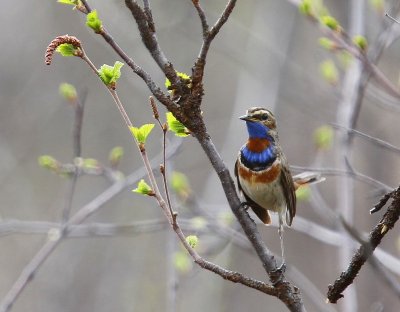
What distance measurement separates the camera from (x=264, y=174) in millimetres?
4180

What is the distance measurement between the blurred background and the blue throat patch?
260 centimetres

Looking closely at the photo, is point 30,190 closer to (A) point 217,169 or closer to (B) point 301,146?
(B) point 301,146

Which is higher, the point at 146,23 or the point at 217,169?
the point at 146,23

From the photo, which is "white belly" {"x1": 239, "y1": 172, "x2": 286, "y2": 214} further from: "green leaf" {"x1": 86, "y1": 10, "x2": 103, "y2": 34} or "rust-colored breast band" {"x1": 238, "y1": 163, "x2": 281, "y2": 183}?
"green leaf" {"x1": 86, "y1": 10, "x2": 103, "y2": 34}

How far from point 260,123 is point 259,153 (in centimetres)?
21

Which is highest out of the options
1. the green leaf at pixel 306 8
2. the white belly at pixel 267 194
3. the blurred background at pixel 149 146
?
the green leaf at pixel 306 8

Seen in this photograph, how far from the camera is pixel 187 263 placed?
18.4 ft

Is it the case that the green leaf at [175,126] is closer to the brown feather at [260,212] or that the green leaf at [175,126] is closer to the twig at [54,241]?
the twig at [54,241]

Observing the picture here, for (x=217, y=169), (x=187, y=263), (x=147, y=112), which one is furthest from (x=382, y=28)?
(x=147, y=112)

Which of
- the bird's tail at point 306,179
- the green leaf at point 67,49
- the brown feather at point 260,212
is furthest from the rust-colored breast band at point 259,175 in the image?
the green leaf at point 67,49

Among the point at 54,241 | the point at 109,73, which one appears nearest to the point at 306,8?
the point at 54,241

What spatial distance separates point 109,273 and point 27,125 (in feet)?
8.19

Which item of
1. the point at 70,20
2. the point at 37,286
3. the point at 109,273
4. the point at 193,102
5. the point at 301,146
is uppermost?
the point at 193,102

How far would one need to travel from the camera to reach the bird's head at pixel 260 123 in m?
4.34
